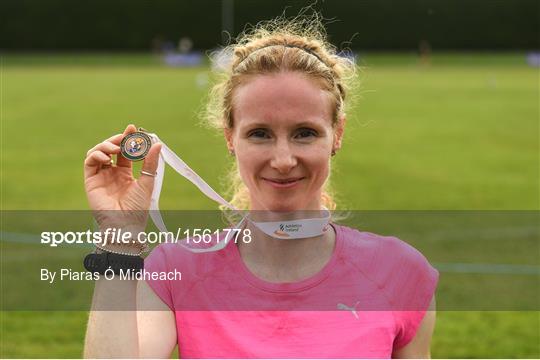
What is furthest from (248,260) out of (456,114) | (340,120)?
(456,114)

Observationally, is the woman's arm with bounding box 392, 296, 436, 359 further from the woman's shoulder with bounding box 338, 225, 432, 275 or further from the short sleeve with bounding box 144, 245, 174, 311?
the short sleeve with bounding box 144, 245, 174, 311

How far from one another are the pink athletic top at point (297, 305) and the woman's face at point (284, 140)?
0.74 feet

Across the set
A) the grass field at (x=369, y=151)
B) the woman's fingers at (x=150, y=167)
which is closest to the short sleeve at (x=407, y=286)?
the woman's fingers at (x=150, y=167)

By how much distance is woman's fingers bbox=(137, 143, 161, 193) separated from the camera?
2.49m

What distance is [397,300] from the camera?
2.73 metres

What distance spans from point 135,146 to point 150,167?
0.24 feet

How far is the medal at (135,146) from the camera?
2.47 m

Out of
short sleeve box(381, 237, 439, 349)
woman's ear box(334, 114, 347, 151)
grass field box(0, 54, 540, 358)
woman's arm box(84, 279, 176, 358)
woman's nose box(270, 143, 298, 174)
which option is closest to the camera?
woman's arm box(84, 279, 176, 358)

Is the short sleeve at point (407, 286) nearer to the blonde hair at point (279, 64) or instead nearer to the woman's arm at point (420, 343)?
the woman's arm at point (420, 343)

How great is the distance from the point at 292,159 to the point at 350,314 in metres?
0.48

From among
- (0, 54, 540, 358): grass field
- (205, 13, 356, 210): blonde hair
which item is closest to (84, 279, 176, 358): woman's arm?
(205, 13, 356, 210): blonde hair

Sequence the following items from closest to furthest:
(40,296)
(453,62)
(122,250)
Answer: (122,250) < (40,296) < (453,62)

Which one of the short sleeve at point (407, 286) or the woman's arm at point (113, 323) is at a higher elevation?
the short sleeve at point (407, 286)

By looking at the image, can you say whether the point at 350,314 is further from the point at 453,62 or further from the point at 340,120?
the point at 453,62
